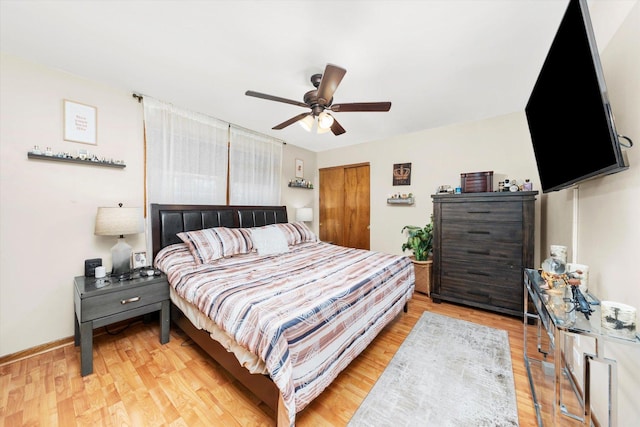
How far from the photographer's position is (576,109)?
3.91ft

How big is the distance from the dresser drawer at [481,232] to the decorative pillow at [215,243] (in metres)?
2.58

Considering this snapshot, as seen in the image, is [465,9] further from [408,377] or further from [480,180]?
[408,377]

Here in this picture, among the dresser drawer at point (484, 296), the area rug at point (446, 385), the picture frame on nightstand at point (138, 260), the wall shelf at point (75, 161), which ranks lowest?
the area rug at point (446, 385)

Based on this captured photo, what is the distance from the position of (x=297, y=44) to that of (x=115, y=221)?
7.26ft

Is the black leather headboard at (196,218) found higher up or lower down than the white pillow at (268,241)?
higher up

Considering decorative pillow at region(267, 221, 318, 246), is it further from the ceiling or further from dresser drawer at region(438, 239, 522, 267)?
dresser drawer at region(438, 239, 522, 267)

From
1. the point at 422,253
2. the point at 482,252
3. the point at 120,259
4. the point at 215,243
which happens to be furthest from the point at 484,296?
the point at 120,259

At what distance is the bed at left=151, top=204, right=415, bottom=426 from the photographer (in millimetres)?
1227

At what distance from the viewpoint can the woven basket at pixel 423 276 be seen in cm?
332

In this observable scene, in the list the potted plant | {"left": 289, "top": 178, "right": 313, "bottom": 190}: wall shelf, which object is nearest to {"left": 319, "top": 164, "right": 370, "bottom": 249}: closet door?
{"left": 289, "top": 178, "right": 313, "bottom": 190}: wall shelf

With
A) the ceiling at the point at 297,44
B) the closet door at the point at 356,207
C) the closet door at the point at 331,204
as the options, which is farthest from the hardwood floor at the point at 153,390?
the closet door at the point at 331,204

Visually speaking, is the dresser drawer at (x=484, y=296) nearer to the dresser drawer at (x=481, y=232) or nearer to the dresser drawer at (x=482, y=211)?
the dresser drawer at (x=481, y=232)

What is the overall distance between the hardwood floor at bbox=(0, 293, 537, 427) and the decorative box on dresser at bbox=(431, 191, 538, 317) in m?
0.65

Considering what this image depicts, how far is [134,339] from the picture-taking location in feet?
7.29
